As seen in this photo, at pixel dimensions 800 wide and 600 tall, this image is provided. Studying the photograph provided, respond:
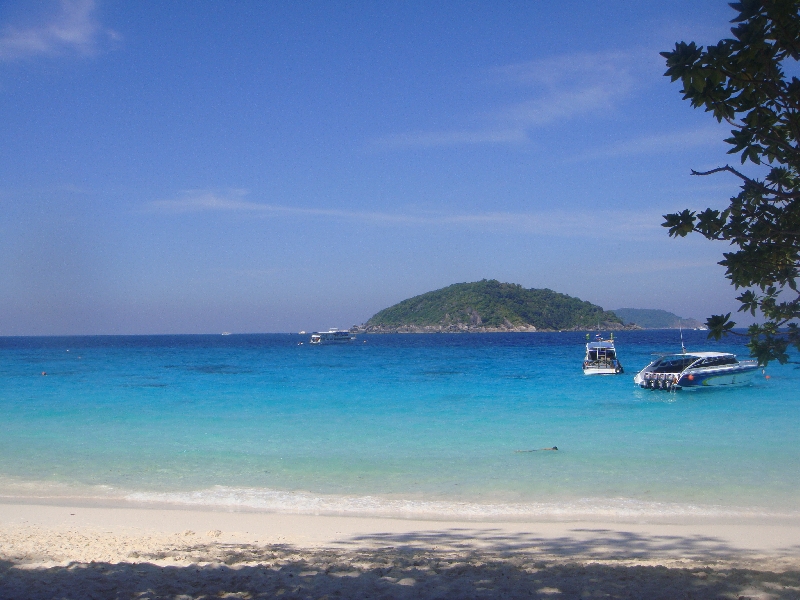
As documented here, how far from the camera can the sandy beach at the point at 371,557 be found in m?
5.42

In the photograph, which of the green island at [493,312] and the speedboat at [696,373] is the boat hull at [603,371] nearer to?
the speedboat at [696,373]

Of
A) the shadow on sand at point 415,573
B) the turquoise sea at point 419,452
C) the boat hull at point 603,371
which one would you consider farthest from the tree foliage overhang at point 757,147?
the boat hull at point 603,371

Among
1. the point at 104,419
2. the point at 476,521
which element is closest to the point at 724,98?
the point at 476,521

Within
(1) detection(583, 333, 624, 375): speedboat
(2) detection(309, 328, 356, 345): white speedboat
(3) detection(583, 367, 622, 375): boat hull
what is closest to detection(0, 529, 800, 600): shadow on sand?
(3) detection(583, 367, 622, 375): boat hull

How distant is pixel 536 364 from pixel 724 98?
46135mm

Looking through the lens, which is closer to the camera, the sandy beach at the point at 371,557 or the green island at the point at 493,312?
the sandy beach at the point at 371,557

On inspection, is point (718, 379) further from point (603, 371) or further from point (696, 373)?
point (603, 371)

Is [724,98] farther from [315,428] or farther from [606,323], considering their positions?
[606,323]

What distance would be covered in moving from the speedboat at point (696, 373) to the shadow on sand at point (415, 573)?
22976mm

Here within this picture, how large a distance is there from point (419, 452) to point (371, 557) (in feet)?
24.8

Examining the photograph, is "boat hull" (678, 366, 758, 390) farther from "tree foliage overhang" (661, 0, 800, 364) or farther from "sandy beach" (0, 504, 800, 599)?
"tree foliage overhang" (661, 0, 800, 364)

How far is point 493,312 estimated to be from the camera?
152875 millimetres

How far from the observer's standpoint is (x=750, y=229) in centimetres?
450

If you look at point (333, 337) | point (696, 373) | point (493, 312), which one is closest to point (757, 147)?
point (696, 373)
